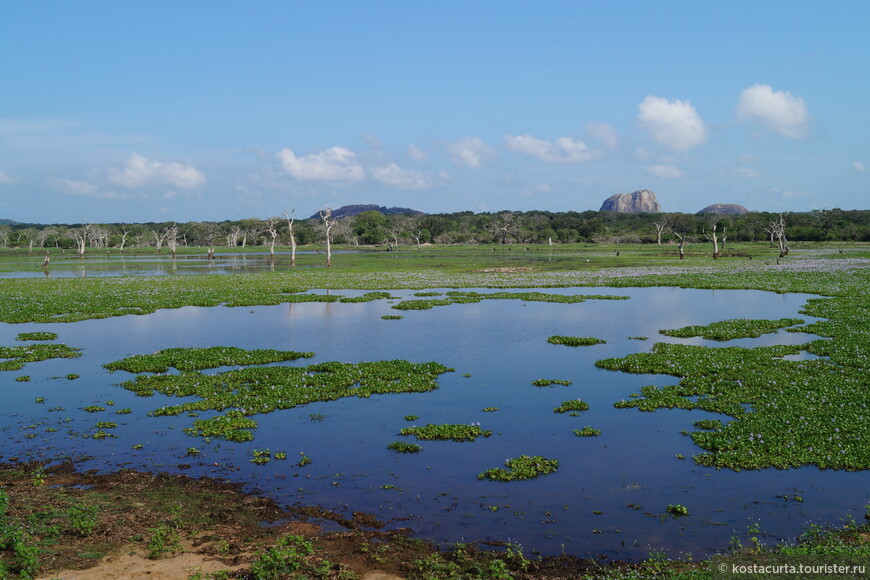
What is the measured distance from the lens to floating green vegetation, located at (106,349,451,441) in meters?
17.2

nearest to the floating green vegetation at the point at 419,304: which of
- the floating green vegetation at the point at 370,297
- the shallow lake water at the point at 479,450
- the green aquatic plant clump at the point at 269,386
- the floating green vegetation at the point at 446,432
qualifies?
the floating green vegetation at the point at 370,297

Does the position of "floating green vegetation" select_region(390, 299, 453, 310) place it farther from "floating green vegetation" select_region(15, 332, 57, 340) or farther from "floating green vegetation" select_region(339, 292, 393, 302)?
"floating green vegetation" select_region(15, 332, 57, 340)

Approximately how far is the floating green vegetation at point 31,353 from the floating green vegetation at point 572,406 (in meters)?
20.2

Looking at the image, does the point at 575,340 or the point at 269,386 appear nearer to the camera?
the point at 269,386

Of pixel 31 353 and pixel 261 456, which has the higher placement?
pixel 31 353

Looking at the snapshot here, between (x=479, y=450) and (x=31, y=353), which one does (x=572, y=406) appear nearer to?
(x=479, y=450)

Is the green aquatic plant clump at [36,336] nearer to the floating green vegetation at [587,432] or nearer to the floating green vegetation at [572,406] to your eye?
the floating green vegetation at [572,406]

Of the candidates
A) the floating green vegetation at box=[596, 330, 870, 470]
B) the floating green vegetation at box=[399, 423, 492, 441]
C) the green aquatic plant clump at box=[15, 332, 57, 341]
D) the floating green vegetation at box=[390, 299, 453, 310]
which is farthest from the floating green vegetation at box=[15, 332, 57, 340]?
the floating green vegetation at box=[596, 330, 870, 470]

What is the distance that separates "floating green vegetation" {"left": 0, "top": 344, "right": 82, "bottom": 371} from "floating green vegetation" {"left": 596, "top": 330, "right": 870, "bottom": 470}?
22.2m

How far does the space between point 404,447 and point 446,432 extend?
4.42 ft

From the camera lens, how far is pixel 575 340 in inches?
1067

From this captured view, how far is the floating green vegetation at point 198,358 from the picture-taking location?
74.5 feet

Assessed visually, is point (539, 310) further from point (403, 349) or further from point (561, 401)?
point (561, 401)

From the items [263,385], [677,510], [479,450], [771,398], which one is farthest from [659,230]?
[677,510]
